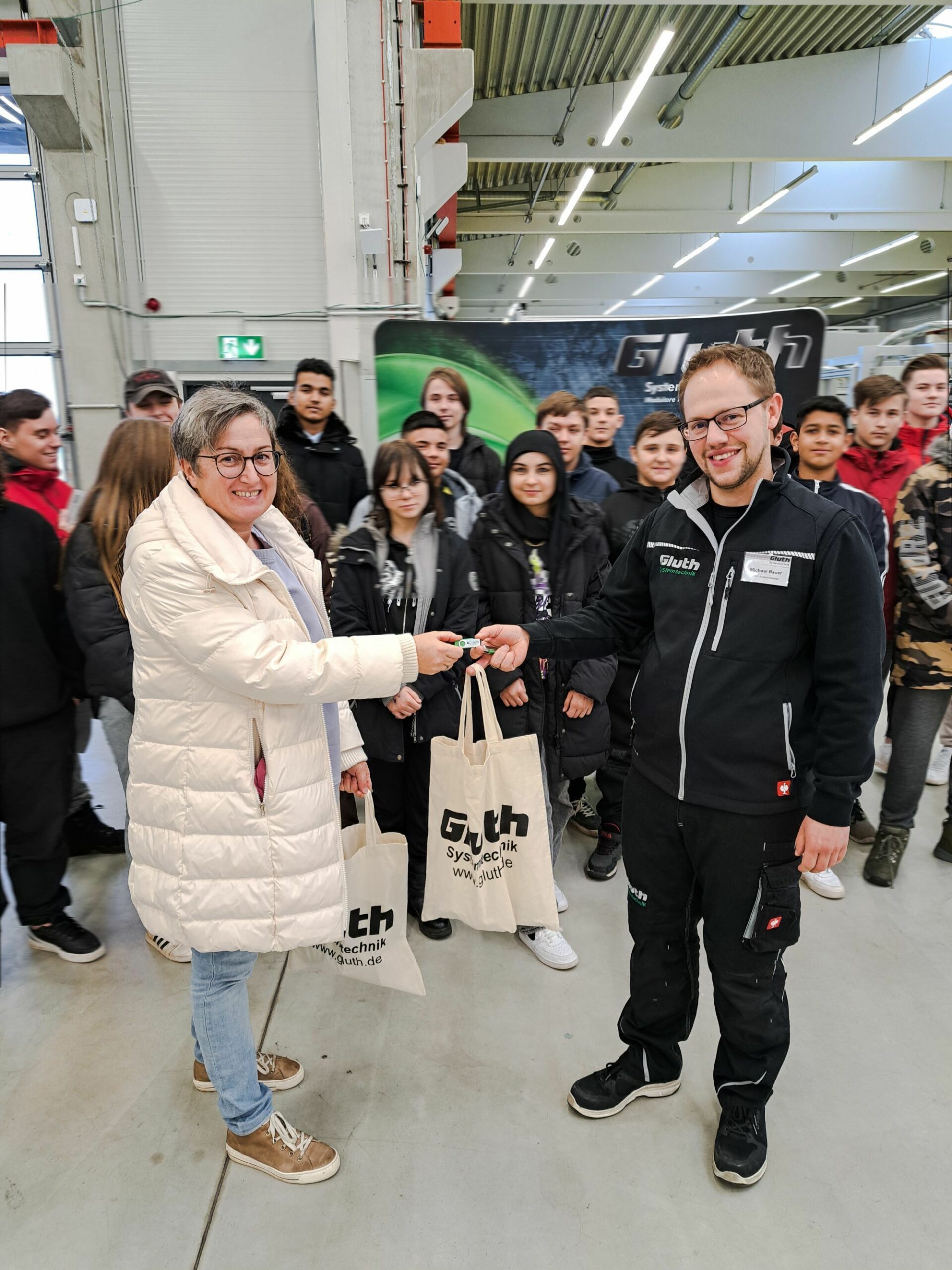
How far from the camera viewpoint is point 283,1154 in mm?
1595

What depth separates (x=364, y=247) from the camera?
5.38 metres

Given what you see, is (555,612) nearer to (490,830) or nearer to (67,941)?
(490,830)

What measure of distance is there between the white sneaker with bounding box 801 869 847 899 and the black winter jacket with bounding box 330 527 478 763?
144 centimetres

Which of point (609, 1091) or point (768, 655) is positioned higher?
point (768, 655)

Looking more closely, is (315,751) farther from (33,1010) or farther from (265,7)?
(265,7)

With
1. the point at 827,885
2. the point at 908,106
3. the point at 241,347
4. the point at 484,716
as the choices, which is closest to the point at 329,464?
the point at 484,716

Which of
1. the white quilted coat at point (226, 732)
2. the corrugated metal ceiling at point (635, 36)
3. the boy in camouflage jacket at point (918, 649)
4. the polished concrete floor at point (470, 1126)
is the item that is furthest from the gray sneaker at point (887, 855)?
the corrugated metal ceiling at point (635, 36)

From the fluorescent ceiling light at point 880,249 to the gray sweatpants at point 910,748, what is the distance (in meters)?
13.7

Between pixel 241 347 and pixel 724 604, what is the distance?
5.54 m

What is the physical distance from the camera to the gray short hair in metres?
1.30

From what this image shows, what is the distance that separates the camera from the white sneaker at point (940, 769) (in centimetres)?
353

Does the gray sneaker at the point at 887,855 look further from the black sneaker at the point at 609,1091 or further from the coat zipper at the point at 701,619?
the coat zipper at the point at 701,619

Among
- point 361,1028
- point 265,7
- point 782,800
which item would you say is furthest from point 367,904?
point 265,7

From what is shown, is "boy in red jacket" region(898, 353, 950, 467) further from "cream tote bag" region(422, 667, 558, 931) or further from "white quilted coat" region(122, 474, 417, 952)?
"white quilted coat" region(122, 474, 417, 952)
